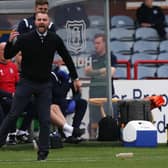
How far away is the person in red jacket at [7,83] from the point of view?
14.8m

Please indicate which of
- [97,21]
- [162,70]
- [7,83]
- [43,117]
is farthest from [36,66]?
[162,70]

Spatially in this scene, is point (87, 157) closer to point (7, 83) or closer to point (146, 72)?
point (7, 83)

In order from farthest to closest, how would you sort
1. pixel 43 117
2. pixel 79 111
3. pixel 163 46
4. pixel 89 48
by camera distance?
pixel 163 46 → pixel 89 48 → pixel 79 111 → pixel 43 117

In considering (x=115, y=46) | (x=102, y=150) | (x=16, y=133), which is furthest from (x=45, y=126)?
(x=115, y=46)

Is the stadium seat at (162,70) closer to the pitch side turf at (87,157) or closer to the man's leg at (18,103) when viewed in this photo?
the pitch side turf at (87,157)

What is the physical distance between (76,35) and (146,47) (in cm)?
508

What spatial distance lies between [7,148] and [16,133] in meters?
0.66

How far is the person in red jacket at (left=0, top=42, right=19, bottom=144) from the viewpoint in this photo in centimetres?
1477

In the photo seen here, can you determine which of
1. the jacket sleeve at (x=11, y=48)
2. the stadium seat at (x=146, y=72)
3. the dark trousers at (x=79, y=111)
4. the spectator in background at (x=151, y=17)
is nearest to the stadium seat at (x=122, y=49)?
the spectator in background at (x=151, y=17)

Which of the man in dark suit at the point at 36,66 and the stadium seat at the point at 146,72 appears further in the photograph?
the stadium seat at the point at 146,72

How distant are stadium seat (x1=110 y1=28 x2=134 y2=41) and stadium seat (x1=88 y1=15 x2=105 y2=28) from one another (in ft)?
14.8

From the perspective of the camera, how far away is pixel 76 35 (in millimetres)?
15633

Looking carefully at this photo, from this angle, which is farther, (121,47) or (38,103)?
(121,47)

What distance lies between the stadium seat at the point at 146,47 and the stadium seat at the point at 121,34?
0.21 metres
